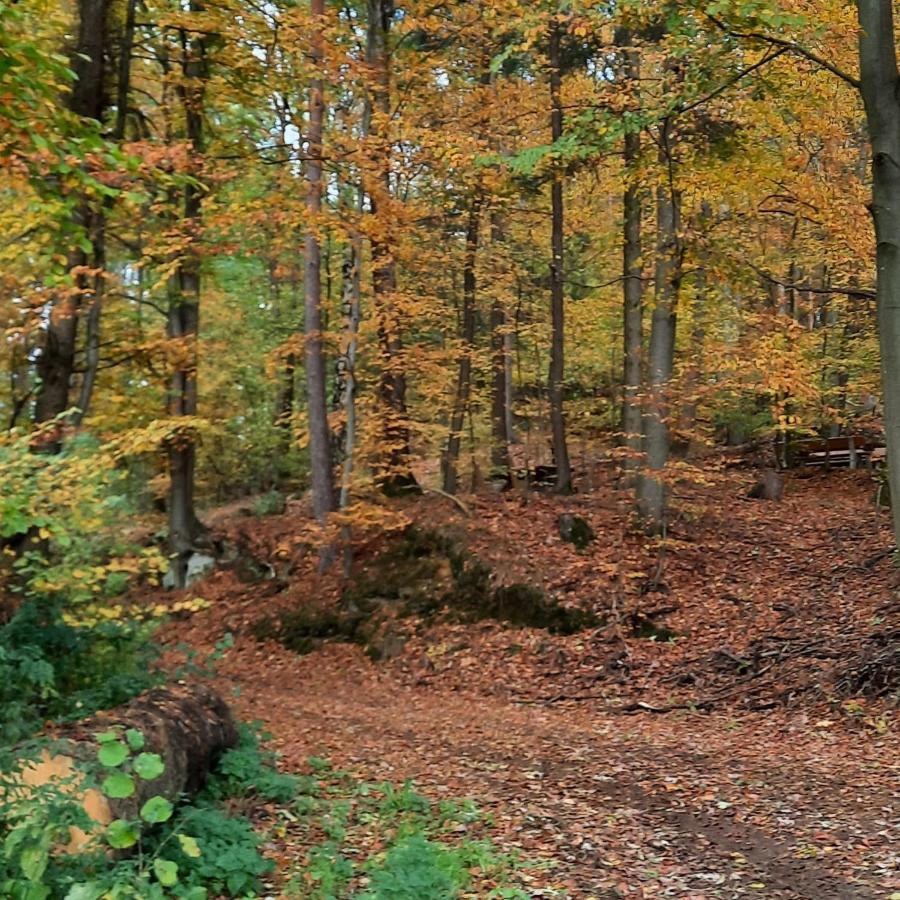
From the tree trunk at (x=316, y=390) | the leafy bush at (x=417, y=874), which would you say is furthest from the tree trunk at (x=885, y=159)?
the tree trunk at (x=316, y=390)

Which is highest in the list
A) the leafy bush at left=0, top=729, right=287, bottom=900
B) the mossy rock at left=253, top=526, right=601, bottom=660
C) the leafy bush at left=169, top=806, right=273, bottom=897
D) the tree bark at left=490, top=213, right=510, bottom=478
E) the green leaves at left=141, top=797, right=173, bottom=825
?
the tree bark at left=490, top=213, right=510, bottom=478

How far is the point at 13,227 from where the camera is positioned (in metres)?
7.20

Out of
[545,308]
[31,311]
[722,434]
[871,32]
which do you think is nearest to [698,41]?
[871,32]

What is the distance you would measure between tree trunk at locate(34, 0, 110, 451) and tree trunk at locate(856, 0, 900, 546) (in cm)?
710

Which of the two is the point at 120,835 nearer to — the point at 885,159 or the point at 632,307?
the point at 885,159

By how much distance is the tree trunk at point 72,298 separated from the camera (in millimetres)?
8117

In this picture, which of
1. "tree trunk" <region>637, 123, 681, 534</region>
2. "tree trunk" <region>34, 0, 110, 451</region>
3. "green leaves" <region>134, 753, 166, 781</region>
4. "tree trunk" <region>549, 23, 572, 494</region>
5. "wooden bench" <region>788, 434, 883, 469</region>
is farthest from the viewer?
"wooden bench" <region>788, 434, 883, 469</region>

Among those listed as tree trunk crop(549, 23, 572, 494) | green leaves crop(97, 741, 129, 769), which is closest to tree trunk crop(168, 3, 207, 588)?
tree trunk crop(549, 23, 572, 494)

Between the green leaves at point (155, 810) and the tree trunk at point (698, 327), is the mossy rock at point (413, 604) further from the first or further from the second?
the green leaves at point (155, 810)

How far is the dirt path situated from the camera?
468cm

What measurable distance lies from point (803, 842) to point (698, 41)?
23.3 ft

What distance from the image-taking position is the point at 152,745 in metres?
4.77

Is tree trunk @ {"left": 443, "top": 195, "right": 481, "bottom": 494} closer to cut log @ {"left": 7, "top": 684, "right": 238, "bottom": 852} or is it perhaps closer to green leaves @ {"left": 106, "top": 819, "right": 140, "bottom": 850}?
cut log @ {"left": 7, "top": 684, "right": 238, "bottom": 852}

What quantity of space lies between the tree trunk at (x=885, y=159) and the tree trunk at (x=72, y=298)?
710 centimetres
